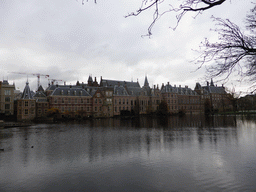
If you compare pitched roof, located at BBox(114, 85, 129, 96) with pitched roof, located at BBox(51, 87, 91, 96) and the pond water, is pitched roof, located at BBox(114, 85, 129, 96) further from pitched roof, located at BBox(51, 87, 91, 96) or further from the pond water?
the pond water

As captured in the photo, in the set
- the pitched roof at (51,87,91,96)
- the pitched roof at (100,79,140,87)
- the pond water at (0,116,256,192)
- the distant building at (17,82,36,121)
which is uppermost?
the pitched roof at (100,79,140,87)

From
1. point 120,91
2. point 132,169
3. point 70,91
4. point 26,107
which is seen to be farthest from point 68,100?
point 132,169

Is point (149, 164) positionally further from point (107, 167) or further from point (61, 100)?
point (61, 100)

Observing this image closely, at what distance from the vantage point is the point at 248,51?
6.15 metres

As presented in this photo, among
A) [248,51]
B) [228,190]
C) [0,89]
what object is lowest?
[228,190]

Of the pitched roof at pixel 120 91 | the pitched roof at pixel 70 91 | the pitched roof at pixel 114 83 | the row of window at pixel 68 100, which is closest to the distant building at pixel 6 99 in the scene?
the pitched roof at pixel 70 91

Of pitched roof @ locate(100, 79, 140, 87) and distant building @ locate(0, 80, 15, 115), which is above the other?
pitched roof @ locate(100, 79, 140, 87)

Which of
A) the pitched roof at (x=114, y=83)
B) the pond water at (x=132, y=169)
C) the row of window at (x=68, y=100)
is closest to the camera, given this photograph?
the pond water at (x=132, y=169)

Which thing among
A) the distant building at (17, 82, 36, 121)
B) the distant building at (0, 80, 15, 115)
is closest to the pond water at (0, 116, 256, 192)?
the distant building at (17, 82, 36, 121)

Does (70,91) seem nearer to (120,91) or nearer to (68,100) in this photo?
(68,100)

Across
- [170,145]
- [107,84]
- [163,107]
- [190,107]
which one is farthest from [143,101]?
[170,145]

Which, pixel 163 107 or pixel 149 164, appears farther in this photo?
pixel 163 107

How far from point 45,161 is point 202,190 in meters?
8.20

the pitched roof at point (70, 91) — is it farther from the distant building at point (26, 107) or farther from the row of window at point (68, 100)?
the distant building at point (26, 107)
